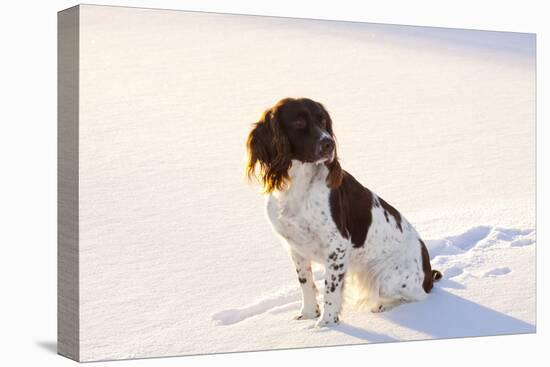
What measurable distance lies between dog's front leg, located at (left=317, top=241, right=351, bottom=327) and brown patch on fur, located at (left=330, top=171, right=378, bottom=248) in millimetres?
94

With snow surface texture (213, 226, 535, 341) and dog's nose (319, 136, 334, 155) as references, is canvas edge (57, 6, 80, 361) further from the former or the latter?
dog's nose (319, 136, 334, 155)

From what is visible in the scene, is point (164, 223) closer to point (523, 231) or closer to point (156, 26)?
point (156, 26)

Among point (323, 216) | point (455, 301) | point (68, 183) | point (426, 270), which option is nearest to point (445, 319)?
point (455, 301)

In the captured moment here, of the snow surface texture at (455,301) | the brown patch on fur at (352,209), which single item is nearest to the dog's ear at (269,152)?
the brown patch on fur at (352,209)

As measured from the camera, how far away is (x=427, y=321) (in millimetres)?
5559

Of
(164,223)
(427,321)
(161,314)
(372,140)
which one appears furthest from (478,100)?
(161,314)

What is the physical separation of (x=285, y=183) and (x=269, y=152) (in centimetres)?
19

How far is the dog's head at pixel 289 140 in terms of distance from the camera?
16.4 ft

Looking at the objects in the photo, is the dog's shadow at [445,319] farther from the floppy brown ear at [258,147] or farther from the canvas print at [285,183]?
the floppy brown ear at [258,147]

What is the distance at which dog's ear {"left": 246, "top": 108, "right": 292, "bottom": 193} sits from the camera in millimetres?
5031

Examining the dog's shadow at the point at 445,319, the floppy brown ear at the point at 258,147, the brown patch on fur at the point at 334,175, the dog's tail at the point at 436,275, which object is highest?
the floppy brown ear at the point at 258,147

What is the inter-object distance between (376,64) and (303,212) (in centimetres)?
182

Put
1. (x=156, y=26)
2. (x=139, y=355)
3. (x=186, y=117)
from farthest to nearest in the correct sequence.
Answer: (x=186, y=117) < (x=156, y=26) < (x=139, y=355)

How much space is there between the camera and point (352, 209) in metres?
5.28
